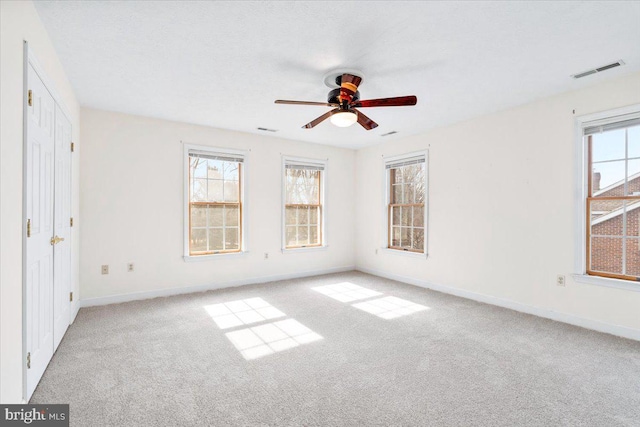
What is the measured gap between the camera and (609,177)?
3199 mm

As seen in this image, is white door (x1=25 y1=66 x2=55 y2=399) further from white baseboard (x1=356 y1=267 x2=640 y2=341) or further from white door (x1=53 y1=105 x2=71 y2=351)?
white baseboard (x1=356 y1=267 x2=640 y2=341)

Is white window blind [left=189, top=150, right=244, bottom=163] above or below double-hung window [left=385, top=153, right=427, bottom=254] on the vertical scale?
above

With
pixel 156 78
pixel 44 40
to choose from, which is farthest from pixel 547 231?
pixel 44 40

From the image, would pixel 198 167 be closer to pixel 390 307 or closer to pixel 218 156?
pixel 218 156

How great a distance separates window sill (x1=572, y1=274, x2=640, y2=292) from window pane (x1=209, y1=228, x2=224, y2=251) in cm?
464

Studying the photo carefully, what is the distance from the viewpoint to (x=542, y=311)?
11.8 ft

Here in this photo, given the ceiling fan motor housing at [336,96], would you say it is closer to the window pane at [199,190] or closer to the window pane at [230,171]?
the window pane at [230,171]

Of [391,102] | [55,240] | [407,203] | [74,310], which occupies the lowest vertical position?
[74,310]

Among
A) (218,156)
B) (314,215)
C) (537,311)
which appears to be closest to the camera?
(537,311)

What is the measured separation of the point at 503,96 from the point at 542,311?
8.30ft

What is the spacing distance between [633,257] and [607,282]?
343 mm

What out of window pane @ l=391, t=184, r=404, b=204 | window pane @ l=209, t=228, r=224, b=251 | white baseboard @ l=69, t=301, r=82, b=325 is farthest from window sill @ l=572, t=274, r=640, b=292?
white baseboard @ l=69, t=301, r=82, b=325

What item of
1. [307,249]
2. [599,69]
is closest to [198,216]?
[307,249]

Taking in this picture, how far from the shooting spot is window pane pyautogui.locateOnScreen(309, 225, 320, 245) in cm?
596
